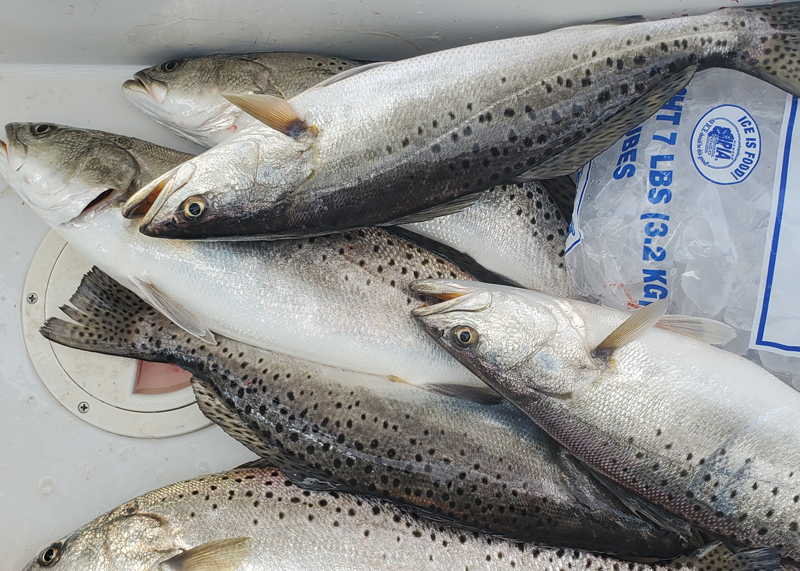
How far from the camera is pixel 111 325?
1.80 m

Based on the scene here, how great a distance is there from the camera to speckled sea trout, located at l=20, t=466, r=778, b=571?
165 centimetres

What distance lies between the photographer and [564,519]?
166 centimetres

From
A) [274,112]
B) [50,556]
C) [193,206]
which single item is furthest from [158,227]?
[50,556]

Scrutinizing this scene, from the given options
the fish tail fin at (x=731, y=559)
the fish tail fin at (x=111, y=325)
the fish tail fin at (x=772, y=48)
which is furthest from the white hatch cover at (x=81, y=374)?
the fish tail fin at (x=772, y=48)

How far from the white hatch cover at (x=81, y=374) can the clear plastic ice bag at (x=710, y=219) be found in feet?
4.68

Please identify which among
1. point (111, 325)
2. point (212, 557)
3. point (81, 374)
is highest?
point (111, 325)

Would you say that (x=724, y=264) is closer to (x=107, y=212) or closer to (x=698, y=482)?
(x=698, y=482)

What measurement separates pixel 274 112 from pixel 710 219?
117 cm

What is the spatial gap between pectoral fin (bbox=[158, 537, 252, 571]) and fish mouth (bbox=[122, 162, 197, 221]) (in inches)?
33.1

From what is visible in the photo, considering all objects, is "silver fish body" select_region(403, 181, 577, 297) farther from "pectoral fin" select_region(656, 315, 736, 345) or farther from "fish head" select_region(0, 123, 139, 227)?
"fish head" select_region(0, 123, 139, 227)

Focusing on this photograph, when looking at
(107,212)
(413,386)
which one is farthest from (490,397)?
(107,212)

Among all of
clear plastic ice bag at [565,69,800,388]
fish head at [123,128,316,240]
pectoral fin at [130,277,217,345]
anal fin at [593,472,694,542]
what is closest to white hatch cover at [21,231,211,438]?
pectoral fin at [130,277,217,345]

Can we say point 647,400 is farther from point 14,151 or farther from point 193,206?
point 14,151

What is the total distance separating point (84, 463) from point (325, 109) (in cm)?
147
